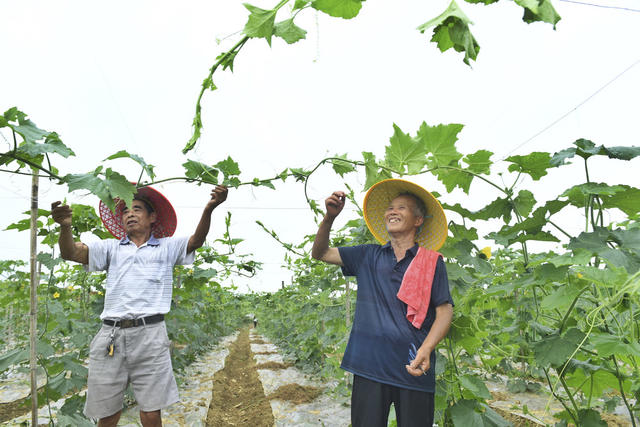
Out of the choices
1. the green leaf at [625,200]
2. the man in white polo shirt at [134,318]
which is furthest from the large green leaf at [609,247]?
the man in white polo shirt at [134,318]

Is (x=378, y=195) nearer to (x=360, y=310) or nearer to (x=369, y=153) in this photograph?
(x=369, y=153)

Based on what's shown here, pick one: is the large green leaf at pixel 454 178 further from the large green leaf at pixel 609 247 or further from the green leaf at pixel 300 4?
the green leaf at pixel 300 4

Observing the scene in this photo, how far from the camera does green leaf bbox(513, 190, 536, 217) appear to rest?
1761mm

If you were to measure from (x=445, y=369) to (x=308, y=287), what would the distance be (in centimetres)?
448

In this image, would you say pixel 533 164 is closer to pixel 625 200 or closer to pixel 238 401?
pixel 625 200

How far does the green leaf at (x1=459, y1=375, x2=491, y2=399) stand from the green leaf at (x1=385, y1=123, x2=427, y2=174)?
3.53 ft

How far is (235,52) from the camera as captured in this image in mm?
1096

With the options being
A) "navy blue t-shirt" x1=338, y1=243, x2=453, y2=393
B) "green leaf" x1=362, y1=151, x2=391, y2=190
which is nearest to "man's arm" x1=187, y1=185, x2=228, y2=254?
"green leaf" x1=362, y1=151, x2=391, y2=190

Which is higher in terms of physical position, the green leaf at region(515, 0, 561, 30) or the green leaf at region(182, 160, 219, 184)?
the green leaf at region(515, 0, 561, 30)

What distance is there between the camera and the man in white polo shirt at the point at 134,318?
2324 mm

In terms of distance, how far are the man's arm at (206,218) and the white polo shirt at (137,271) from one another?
0.22ft

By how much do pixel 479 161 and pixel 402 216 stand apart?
432 mm

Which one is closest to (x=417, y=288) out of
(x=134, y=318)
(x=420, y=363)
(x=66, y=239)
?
(x=420, y=363)

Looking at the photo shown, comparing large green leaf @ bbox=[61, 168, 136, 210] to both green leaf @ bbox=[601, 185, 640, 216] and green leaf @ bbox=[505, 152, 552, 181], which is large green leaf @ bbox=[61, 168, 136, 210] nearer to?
green leaf @ bbox=[505, 152, 552, 181]
